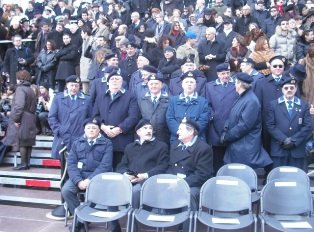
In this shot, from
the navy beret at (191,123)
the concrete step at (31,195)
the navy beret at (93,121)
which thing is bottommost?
the concrete step at (31,195)

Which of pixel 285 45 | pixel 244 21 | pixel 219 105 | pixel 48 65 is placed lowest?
pixel 219 105

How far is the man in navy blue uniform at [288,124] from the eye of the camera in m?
6.37

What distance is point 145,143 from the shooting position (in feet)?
20.5

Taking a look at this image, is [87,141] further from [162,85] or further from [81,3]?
[81,3]

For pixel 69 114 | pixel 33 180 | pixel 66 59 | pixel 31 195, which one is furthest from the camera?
pixel 66 59

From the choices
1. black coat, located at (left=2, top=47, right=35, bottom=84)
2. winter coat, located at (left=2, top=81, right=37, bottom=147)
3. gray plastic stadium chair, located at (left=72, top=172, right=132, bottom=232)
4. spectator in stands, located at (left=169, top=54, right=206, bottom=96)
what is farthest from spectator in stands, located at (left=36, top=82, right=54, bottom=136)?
gray plastic stadium chair, located at (left=72, top=172, right=132, bottom=232)

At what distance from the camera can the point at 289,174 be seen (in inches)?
234

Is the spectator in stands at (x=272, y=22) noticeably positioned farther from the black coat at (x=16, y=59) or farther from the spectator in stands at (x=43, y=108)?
the black coat at (x=16, y=59)

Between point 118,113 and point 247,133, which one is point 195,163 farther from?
point 118,113

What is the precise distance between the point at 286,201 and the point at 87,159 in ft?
8.08

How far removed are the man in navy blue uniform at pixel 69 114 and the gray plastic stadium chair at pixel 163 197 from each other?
5.40 ft

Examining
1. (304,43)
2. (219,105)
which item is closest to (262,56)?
(219,105)

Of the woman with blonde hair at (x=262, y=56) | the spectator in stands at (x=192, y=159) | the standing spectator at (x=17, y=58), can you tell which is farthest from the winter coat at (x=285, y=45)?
the standing spectator at (x=17, y=58)

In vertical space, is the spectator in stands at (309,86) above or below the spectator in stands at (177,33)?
below
